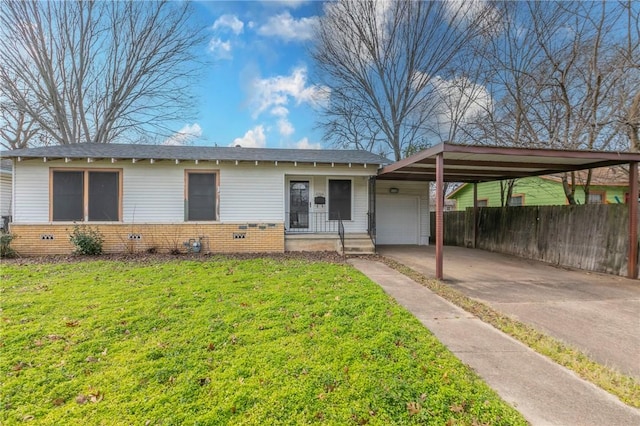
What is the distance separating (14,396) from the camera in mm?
2236

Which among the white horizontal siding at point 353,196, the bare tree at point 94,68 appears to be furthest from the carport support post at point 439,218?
the bare tree at point 94,68

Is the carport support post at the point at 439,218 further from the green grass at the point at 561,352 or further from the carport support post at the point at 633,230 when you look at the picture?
the carport support post at the point at 633,230

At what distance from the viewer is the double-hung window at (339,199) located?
1039 centimetres

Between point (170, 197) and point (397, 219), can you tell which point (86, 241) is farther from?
point (397, 219)

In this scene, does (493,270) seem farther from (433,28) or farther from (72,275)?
(433,28)

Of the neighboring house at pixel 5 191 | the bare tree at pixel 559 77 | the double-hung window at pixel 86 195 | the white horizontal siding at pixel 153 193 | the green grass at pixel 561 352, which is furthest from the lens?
the neighboring house at pixel 5 191

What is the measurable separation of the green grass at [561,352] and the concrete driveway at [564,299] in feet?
0.59

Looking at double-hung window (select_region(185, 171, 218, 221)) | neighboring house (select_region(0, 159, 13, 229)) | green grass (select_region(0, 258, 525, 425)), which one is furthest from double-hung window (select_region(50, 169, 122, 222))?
neighboring house (select_region(0, 159, 13, 229))

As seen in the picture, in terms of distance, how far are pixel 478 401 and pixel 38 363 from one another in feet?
12.7

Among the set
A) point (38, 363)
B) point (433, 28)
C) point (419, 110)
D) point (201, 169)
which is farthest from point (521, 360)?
point (433, 28)

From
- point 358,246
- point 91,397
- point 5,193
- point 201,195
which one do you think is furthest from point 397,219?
point 5,193

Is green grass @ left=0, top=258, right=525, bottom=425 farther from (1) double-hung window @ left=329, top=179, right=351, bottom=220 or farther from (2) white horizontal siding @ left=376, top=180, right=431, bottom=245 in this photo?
(2) white horizontal siding @ left=376, top=180, right=431, bottom=245

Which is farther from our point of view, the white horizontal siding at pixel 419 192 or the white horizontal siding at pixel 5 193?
the white horizontal siding at pixel 5 193

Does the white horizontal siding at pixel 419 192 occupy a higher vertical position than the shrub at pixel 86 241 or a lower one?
higher
